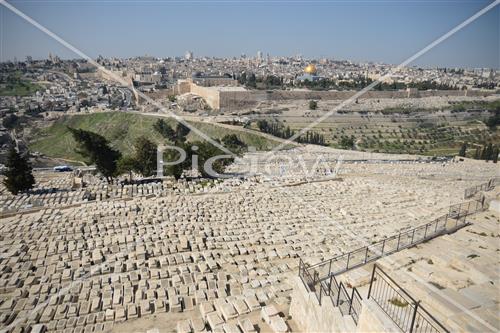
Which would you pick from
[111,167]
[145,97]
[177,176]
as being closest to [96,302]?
[177,176]

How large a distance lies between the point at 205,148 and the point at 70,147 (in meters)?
34.6

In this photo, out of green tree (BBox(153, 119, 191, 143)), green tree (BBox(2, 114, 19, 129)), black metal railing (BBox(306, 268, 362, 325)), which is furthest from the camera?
green tree (BBox(2, 114, 19, 129))

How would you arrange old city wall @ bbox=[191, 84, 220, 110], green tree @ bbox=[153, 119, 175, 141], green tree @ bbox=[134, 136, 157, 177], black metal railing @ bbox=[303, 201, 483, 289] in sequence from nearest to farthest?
black metal railing @ bbox=[303, 201, 483, 289], green tree @ bbox=[134, 136, 157, 177], green tree @ bbox=[153, 119, 175, 141], old city wall @ bbox=[191, 84, 220, 110]

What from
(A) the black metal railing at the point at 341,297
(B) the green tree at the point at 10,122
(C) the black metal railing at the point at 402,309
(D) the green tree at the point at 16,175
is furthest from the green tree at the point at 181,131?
(C) the black metal railing at the point at 402,309

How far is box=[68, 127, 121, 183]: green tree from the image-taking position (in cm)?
1734

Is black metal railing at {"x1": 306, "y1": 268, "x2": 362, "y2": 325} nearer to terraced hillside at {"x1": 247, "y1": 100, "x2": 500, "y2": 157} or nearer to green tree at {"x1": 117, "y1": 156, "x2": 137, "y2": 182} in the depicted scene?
green tree at {"x1": 117, "y1": 156, "x2": 137, "y2": 182}

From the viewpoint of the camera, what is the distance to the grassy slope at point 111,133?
4026cm

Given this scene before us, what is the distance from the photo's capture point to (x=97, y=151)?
1767 cm

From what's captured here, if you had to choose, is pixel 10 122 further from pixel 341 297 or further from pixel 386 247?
pixel 341 297

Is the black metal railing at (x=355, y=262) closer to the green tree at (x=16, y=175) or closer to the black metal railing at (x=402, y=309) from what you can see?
the black metal railing at (x=402, y=309)

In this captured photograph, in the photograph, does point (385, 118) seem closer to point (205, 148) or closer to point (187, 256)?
point (205, 148)

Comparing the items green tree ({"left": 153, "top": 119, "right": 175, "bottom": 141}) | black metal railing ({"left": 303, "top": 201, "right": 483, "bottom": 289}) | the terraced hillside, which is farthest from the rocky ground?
green tree ({"left": 153, "top": 119, "right": 175, "bottom": 141})

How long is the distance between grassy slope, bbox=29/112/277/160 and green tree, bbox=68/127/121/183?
64.4 ft

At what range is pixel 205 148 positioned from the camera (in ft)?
61.6
